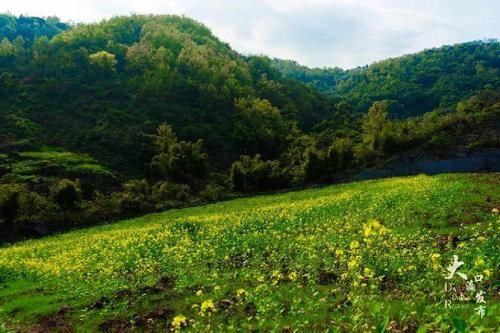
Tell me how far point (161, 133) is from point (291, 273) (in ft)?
325

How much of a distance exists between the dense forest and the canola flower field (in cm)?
2847

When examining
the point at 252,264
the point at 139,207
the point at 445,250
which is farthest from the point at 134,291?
the point at 139,207

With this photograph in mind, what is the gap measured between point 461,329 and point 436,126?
9446 cm

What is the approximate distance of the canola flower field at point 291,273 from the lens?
11656mm

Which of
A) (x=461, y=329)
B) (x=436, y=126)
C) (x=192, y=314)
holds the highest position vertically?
(x=436, y=126)

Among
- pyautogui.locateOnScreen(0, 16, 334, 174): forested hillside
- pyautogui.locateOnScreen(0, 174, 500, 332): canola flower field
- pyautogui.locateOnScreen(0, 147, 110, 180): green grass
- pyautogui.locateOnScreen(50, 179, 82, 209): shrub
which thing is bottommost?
pyautogui.locateOnScreen(0, 174, 500, 332): canola flower field

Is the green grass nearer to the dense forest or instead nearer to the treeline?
the dense forest

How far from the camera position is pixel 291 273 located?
53.0 ft

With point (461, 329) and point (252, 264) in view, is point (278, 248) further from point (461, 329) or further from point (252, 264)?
point (461, 329)

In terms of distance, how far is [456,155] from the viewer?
78938 mm

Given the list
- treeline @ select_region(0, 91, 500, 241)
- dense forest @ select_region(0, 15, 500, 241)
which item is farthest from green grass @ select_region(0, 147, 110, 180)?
treeline @ select_region(0, 91, 500, 241)

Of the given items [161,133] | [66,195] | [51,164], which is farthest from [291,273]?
[161,133]

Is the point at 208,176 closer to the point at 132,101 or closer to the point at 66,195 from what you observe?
the point at 66,195

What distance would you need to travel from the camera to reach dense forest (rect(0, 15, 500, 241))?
7388 cm
